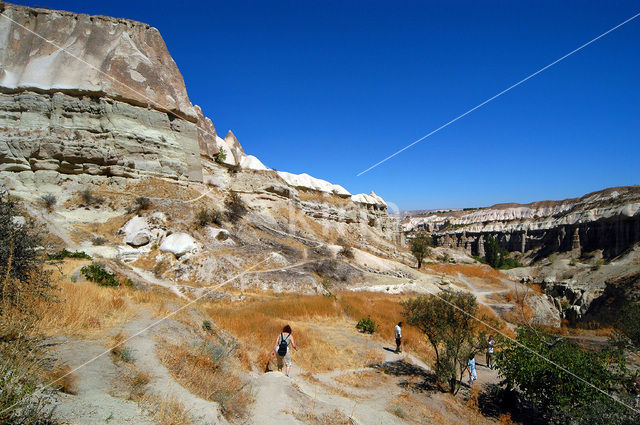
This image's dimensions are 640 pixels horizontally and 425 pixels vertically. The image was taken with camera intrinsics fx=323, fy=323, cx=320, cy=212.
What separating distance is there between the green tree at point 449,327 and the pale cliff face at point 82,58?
29793 millimetres

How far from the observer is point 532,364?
8234 mm

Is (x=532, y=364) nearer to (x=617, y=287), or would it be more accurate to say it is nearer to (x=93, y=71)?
(x=617, y=287)

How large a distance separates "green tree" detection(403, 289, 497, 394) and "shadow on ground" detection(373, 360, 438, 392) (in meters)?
0.46

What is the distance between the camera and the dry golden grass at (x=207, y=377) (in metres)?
5.29

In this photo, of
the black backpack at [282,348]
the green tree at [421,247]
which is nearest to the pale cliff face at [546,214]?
the green tree at [421,247]

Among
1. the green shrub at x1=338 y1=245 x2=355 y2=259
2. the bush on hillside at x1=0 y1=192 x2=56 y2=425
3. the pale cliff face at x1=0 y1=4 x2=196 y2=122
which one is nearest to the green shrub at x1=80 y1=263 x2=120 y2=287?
the bush on hillside at x1=0 y1=192 x2=56 y2=425

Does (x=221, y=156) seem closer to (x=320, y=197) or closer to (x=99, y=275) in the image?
(x=320, y=197)

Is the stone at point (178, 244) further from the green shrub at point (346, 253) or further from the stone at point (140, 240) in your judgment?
the green shrub at point (346, 253)

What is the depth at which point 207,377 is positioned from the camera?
235 inches

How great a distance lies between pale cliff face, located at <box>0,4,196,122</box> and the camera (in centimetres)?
2675

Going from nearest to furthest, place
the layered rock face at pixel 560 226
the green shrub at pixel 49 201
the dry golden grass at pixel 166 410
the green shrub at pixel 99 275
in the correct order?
the dry golden grass at pixel 166 410, the green shrub at pixel 99 275, the green shrub at pixel 49 201, the layered rock face at pixel 560 226

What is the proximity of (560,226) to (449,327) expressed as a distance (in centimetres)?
7880

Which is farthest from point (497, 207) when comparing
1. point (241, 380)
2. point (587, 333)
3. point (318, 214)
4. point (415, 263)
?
point (241, 380)

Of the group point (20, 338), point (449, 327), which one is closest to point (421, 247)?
point (449, 327)
